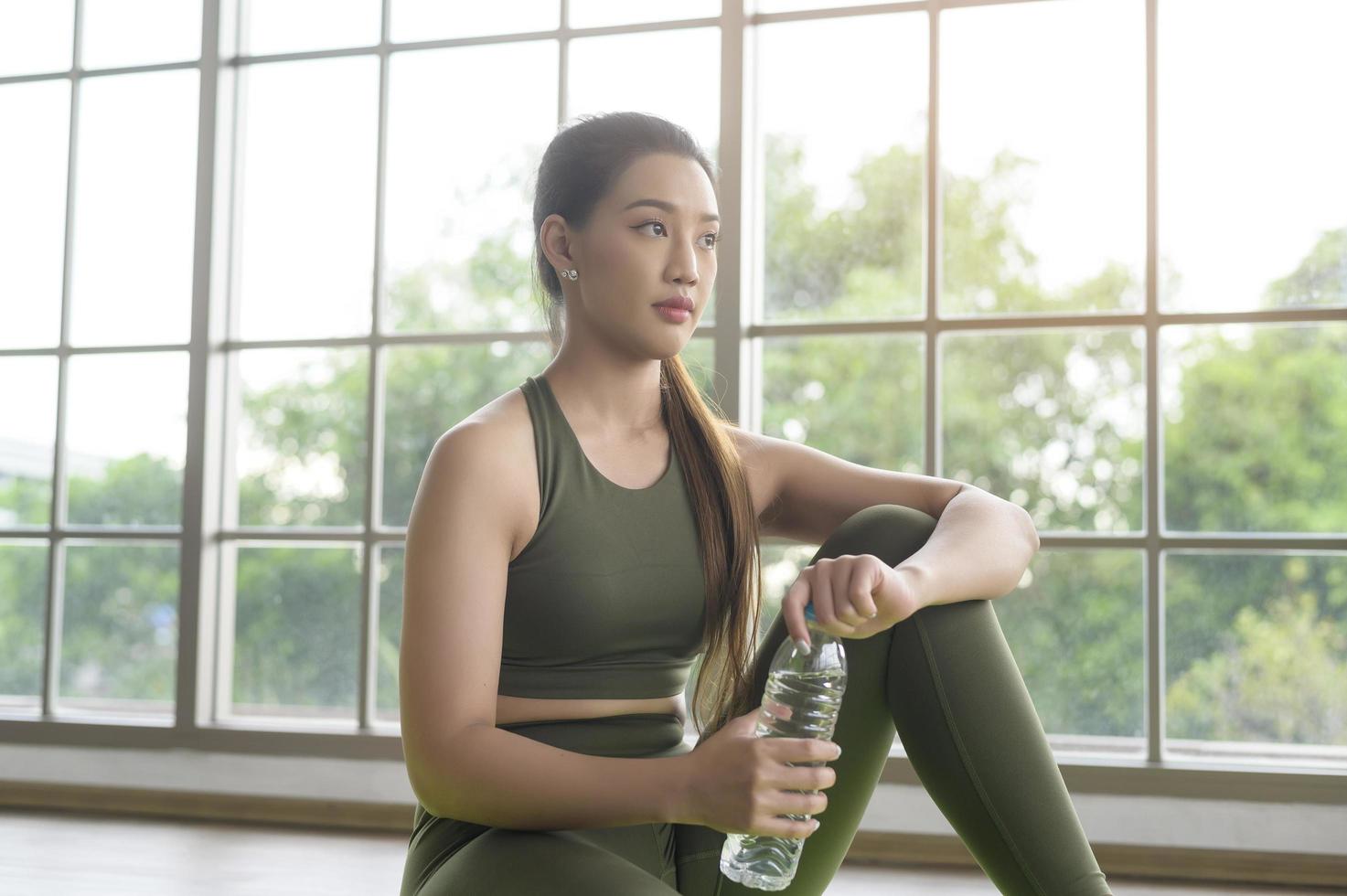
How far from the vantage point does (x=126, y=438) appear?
311 cm

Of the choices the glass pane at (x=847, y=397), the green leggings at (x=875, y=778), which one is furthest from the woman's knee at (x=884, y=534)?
the glass pane at (x=847, y=397)

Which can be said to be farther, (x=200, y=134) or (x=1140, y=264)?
(x=200, y=134)

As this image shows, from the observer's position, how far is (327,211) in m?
3.04

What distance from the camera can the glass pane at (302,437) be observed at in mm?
2969

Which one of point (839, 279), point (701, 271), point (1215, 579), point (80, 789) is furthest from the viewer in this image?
point (80, 789)

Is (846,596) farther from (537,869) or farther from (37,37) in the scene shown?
(37,37)

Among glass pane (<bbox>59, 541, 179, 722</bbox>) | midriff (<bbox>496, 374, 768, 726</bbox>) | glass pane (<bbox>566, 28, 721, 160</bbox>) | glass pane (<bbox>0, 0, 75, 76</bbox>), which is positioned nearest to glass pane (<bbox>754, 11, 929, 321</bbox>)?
glass pane (<bbox>566, 28, 721, 160</bbox>)

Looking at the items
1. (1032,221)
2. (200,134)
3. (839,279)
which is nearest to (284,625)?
(200,134)

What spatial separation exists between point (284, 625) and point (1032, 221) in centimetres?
200

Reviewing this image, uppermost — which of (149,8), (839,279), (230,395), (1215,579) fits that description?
(149,8)

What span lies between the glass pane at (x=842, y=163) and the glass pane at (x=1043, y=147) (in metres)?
0.08

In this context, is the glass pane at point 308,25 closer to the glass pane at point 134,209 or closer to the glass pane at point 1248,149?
the glass pane at point 134,209

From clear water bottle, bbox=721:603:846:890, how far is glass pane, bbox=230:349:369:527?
5.99 ft

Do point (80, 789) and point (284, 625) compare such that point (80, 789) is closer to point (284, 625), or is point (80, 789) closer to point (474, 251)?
point (284, 625)
